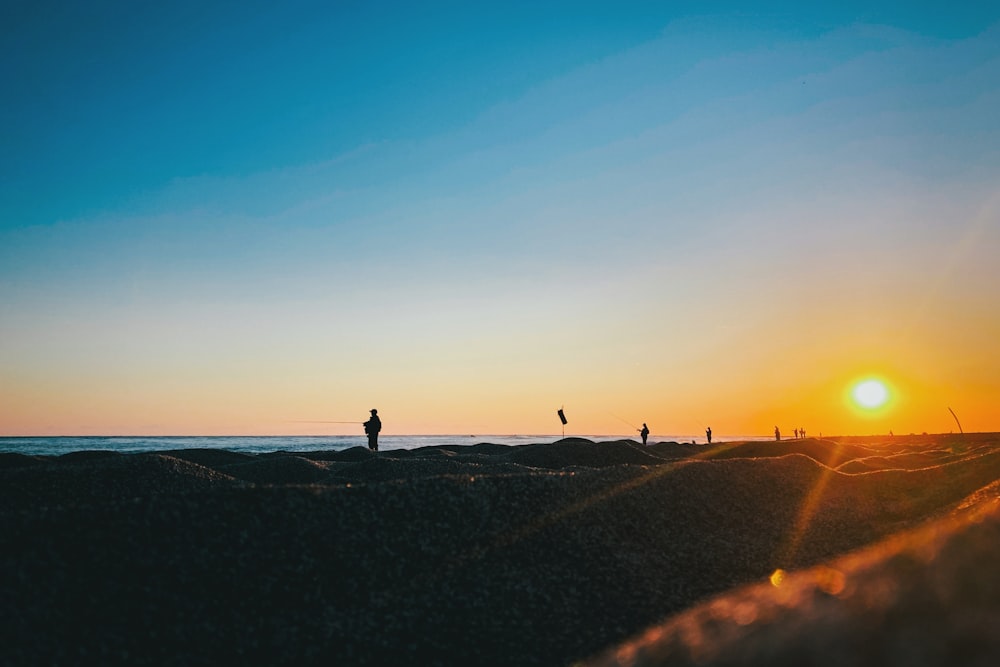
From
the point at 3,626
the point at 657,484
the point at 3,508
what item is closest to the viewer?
the point at 3,626

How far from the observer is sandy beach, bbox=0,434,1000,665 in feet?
5.06

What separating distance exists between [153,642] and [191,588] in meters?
0.37

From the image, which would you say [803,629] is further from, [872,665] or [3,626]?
[3,626]

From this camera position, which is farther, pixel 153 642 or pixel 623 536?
pixel 623 536

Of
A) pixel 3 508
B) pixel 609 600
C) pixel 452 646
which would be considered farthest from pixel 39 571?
pixel 3 508

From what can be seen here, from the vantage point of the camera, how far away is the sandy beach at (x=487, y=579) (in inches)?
60.7

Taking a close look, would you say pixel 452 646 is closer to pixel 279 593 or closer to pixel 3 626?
pixel 279 593

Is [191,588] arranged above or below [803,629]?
below

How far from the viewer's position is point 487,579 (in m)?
3.58

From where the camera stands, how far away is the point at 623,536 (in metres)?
4.44

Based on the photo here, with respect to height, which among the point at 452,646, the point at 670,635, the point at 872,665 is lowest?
the point at 452,646

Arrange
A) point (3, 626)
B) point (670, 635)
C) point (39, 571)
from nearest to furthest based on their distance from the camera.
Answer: point (670, 635), point (3, 626), point (39, 571)

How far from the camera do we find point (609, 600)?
11.6ft

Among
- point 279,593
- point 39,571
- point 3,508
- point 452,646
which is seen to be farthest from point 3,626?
point 3,508
